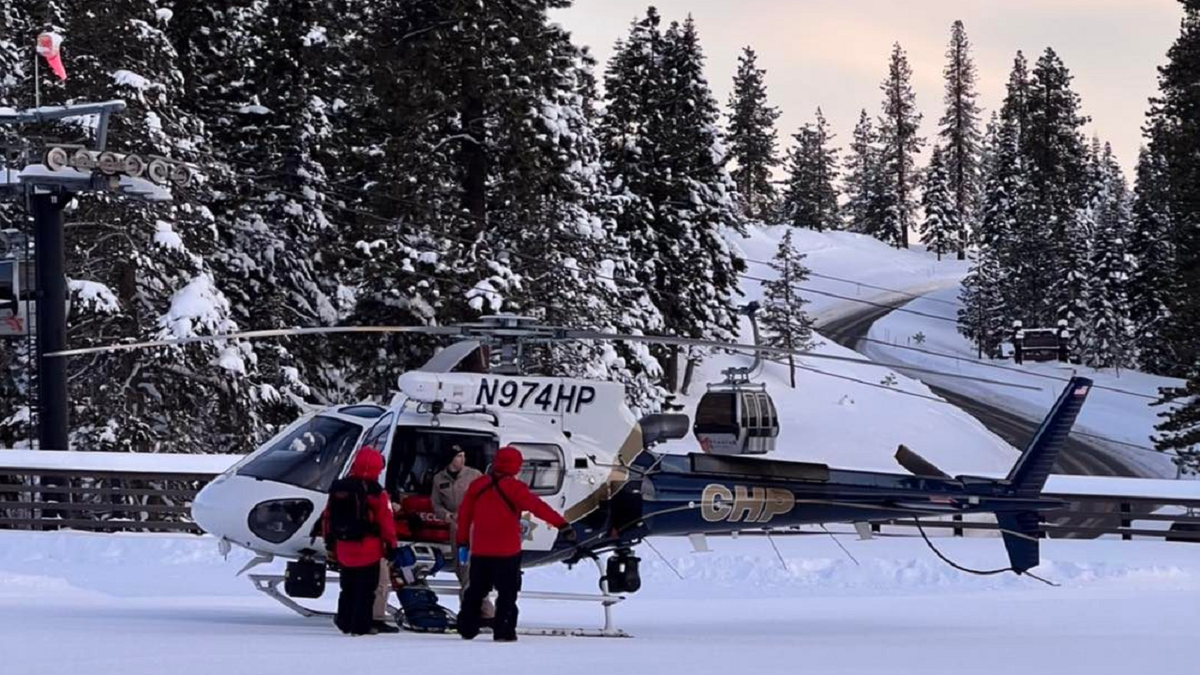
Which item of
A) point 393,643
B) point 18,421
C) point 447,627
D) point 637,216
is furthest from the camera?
point 637,216

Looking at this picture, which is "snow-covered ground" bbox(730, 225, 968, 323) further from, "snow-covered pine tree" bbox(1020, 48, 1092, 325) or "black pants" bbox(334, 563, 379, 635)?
"black pants" bbox(334, 563, 379, 635)

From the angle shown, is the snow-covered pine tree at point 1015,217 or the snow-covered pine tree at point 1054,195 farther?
the snow-covered pine tree at point 1015,217

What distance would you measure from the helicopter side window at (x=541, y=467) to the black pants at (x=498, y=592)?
1.48 metres

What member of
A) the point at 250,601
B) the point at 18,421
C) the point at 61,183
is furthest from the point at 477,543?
the point at 18,421

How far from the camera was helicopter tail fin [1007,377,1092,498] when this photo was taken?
15.3 metres

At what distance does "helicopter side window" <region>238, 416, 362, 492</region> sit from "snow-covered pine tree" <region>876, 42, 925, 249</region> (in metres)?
112

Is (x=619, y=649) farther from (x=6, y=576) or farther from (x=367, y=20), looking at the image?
(x=367, y=20)

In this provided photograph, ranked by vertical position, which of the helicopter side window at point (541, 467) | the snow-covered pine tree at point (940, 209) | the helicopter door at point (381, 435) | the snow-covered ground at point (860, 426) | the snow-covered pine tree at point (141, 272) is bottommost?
the snow-covered ground at point (860, 426)

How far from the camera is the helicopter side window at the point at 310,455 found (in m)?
12.9

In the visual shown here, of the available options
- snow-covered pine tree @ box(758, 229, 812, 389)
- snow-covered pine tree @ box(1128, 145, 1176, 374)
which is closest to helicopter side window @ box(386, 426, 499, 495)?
snow-covered pine tree @ box(758, 229, 812, 389)

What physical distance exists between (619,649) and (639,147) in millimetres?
34685

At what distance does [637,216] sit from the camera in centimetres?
4516

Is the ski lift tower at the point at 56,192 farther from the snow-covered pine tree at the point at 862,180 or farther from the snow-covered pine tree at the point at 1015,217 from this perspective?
the snow-covered pine tree at the point at 862,180

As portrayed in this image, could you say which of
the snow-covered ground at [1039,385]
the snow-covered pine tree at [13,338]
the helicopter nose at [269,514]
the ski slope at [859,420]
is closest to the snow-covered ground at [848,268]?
the snow-covered ground at [1039,385]
